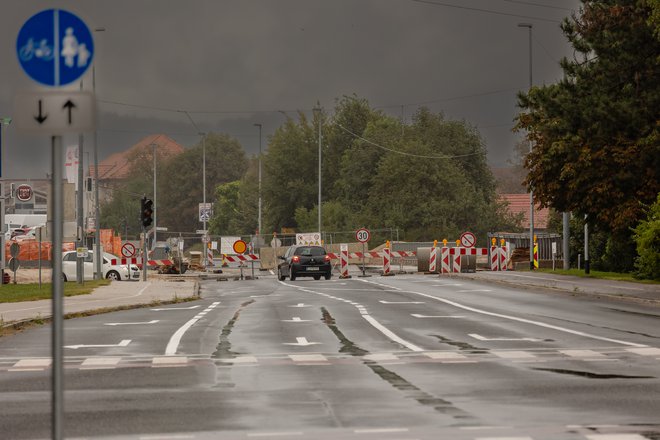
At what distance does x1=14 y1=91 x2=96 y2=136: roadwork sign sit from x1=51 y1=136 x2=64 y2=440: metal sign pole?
0.77ft

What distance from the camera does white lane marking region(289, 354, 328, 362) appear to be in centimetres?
1595

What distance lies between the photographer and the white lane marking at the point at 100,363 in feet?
50.5

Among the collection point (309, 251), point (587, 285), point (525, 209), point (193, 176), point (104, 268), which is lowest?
point (587, 285)

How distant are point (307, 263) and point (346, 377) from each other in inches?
1678

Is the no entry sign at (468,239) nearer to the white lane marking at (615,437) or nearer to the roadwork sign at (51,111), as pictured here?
the white lane marking at (615,437)

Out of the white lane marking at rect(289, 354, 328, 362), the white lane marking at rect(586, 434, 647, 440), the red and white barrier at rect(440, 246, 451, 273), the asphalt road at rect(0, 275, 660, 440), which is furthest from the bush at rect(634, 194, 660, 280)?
the white lane marking at rect(586, 434, 647, 440)

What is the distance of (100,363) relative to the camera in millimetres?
15883

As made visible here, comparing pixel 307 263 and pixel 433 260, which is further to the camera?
pixel 433 260

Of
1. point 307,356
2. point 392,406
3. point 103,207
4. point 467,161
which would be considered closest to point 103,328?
point 307,356

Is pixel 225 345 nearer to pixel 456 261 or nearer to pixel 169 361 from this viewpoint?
pixel 169 361

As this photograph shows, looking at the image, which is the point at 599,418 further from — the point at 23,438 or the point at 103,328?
the point at 103,328

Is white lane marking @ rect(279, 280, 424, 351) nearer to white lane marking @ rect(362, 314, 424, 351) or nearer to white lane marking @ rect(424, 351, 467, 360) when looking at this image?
white lane marking @ rect(362, 314, 424, 351)

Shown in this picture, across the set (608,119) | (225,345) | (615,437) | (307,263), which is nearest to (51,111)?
(615,437)

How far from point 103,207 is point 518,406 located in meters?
184
